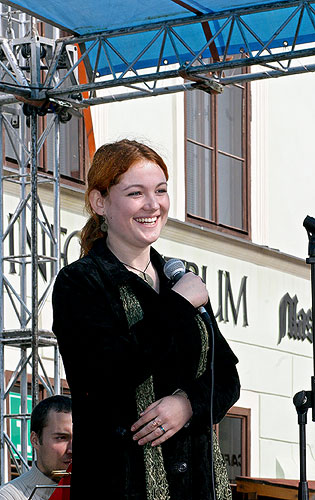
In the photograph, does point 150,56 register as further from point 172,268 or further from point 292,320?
point 292,320

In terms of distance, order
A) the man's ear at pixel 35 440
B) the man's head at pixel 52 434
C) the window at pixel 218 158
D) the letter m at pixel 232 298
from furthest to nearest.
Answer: the letter m at pixel 232 298, the window at pixel 218 158, the man's ear at pixel 35 440, the man's head at pixel 52 434

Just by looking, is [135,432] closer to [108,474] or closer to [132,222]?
[108,474]

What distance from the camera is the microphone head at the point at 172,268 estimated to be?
335 cm

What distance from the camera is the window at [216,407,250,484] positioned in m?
14.2

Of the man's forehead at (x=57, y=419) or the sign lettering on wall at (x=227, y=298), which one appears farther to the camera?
the sign lettering on wall at (x=227, y=298)

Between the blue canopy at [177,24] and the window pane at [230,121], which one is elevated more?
the window pane at [230,121]

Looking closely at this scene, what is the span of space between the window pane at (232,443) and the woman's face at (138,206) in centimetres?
1095

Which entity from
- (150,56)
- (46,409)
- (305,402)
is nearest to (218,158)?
(150,56)

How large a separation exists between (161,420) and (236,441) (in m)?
11.6

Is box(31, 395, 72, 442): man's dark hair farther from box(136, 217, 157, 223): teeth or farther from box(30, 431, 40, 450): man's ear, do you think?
box(136, 217, 157, 223): teeth

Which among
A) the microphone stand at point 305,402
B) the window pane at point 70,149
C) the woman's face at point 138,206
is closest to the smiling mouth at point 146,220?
the woman's face at point 138,206

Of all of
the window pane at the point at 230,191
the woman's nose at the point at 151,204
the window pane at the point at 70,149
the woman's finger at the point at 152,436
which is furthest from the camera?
the window pane at the point at 230,191

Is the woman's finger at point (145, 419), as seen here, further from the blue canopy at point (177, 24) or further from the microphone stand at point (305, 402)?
the blue canopy at point (177, 24)

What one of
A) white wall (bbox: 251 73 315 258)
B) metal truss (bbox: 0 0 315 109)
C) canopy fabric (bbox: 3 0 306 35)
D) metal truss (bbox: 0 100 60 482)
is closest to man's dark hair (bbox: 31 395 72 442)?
metal truss (bbox: 0 100 60 482)
